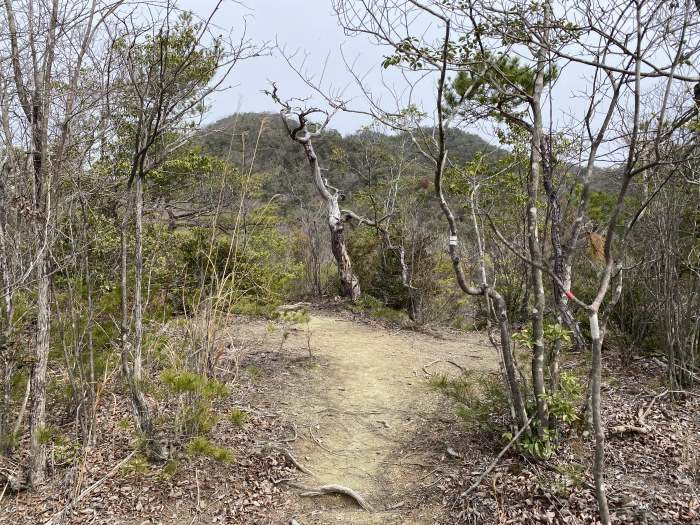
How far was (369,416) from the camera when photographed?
4.37m

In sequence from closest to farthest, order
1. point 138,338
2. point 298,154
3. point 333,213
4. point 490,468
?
point 490,468
point 138,338
point 333,213
point 298,154

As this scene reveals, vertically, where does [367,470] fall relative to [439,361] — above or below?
below

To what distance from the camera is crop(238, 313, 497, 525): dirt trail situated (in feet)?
10.4

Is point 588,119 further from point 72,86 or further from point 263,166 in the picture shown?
point 263,166

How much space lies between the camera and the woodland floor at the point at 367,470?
9.43ft

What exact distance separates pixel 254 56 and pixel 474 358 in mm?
4518

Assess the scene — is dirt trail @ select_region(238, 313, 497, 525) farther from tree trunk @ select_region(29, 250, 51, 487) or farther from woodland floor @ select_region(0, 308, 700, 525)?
tree trunk @ select_region(29, 250, 51, 487)

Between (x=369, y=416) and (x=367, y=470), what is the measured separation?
841 millimetres

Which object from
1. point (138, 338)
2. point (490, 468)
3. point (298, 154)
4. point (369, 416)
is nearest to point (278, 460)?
point (369, 416)

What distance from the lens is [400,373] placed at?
548cm

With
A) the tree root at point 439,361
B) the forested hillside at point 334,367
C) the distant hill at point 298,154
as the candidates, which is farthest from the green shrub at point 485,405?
the distant hill at point 298,154

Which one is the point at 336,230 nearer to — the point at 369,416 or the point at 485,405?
the point at 369,416

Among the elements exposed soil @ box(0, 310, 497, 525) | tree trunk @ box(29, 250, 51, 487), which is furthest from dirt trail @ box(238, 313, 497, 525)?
tree trunk @ box(29, 250, 51, 487)

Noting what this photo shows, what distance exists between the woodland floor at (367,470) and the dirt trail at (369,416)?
0.05ft
